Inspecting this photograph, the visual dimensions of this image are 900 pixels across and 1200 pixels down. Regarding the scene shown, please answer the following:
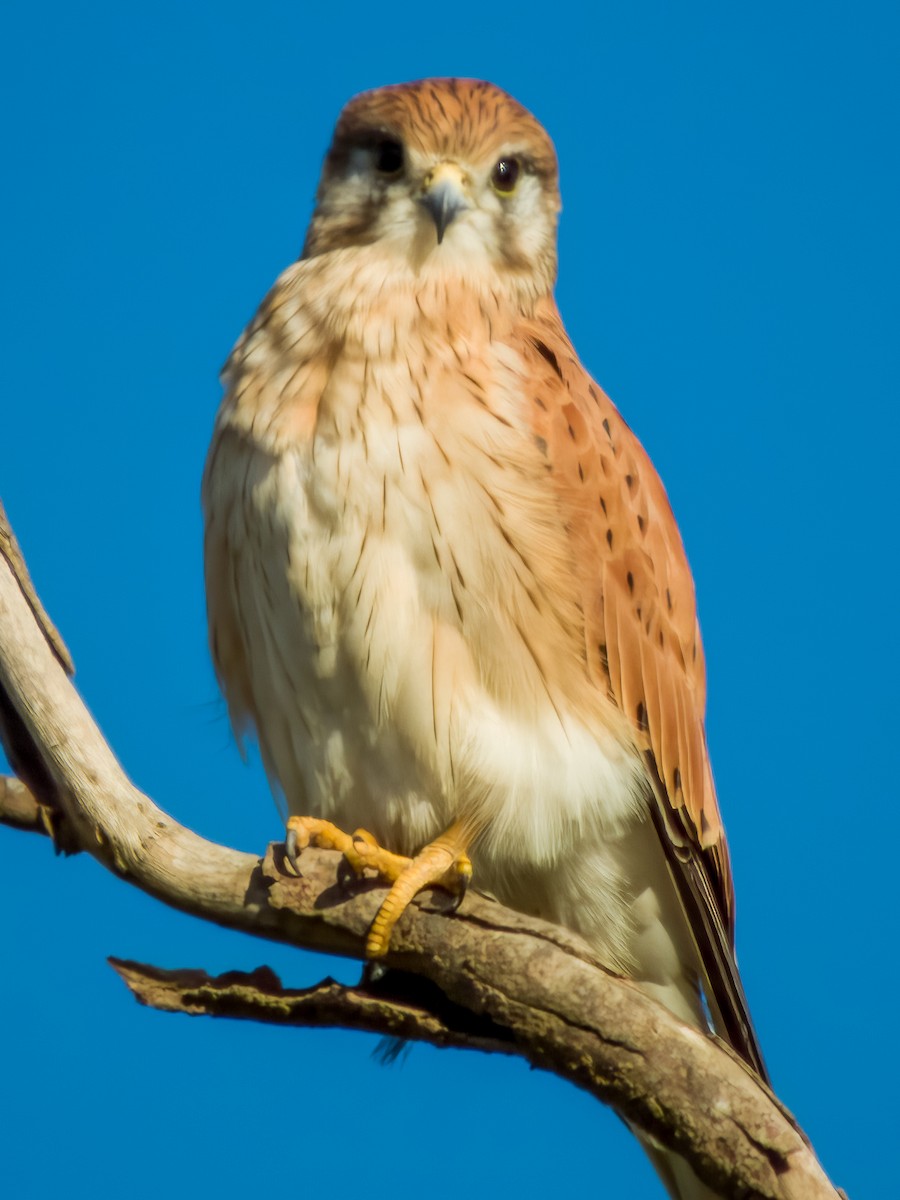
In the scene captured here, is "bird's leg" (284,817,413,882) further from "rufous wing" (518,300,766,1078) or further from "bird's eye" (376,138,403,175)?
"bird's eye" (376,138,403,175)

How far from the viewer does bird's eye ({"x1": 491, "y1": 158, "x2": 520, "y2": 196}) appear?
11.6 ft

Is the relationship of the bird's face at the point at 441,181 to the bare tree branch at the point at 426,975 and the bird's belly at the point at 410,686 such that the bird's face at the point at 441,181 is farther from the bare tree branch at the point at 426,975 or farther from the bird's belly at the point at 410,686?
the bare tree branch at the point at 426,975

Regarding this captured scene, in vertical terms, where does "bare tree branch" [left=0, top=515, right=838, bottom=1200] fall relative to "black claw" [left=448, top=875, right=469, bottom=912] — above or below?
below

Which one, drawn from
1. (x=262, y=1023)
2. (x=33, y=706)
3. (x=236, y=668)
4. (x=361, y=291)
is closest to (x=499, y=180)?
(x=361, y=291)

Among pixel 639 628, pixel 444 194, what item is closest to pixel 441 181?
pixel 444 194

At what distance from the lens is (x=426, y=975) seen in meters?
3.00

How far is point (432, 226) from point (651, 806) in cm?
137

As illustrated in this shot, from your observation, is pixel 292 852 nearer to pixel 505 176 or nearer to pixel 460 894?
pixel 460 894

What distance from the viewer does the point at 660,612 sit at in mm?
3541

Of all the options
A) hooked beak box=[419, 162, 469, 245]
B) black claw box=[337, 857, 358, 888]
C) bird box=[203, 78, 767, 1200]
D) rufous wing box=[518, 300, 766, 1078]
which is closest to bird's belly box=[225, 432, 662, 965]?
bird box=[203, 78, 767, 1200]

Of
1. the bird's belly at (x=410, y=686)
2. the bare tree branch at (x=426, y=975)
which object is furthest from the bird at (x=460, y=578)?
the bare tree branch at (x=426, y=975)

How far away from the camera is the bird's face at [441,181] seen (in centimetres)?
343

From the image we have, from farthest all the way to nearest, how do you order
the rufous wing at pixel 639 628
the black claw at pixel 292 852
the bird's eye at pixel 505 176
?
the bird's eye at pixel 505 176 < the rufous wing at pixel 639 628 < the black claw at pixel 292 852

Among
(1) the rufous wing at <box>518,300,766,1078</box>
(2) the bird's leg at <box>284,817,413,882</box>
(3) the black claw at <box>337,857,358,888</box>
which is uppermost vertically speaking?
(1) the rufous wing at <box>518,300,766,1078</box>
